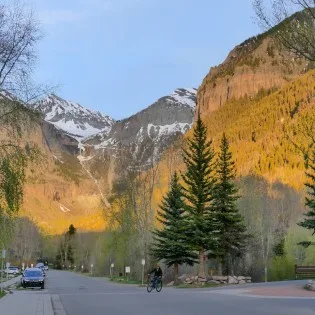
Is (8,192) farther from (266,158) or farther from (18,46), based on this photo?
(266,158)

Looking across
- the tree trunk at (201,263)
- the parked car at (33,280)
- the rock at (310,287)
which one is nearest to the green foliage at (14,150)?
the rock at (310,287)

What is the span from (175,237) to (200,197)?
380 cm

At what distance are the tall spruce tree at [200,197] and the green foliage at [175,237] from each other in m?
0.96

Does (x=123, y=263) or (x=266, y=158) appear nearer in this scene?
(x=123, y=263)

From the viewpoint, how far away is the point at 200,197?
1802 inches

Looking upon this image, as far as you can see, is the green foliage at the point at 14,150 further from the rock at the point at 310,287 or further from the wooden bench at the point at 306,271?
the wooden bench at the point at 306,271

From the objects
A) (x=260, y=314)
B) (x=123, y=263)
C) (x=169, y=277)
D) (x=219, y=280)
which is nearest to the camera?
(x=260, y=314)

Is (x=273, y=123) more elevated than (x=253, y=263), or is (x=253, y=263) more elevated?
(x=273, y=123)

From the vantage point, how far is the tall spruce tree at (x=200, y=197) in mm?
44094

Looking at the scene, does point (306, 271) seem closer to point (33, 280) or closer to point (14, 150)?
point (33, 280)

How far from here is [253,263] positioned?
184 feet

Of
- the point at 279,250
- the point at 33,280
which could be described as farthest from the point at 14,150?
the point at 279,250

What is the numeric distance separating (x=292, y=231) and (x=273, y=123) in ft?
428

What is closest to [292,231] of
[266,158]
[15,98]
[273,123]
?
[15,98]
